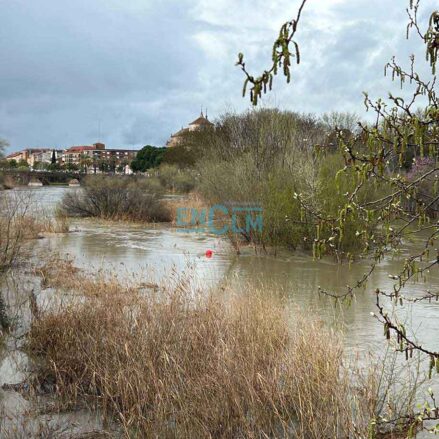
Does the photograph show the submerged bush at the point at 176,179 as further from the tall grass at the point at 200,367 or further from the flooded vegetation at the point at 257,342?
the tall grass at the point at 200,367

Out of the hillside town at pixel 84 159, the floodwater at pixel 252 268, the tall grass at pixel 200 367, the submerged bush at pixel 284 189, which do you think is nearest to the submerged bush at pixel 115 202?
the floodwater at pixel 252 268

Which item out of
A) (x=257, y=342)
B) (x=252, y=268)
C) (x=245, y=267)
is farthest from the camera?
(x=245, y=267)

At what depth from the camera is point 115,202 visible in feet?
96.6

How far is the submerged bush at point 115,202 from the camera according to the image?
2850 cm

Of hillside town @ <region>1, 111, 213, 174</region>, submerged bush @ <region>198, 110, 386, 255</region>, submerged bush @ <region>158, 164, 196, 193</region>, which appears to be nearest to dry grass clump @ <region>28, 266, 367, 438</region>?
submerged bush @ <region>198, 110, 386, 255</region>

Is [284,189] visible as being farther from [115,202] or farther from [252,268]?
[115,202]

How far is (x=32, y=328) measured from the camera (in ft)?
23.4

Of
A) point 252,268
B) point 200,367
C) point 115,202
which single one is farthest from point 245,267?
point 115,202

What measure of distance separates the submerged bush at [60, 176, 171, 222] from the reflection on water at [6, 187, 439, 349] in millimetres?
2836

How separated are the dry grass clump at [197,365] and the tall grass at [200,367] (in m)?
0.01

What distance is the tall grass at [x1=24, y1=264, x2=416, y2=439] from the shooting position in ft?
15.7

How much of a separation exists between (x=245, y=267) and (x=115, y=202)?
15227mm

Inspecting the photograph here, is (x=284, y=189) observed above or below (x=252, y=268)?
above

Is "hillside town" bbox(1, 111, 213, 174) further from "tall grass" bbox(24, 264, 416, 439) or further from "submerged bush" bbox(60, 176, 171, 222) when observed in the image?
"tall grass" bbox(24, 264, 416, 439)
